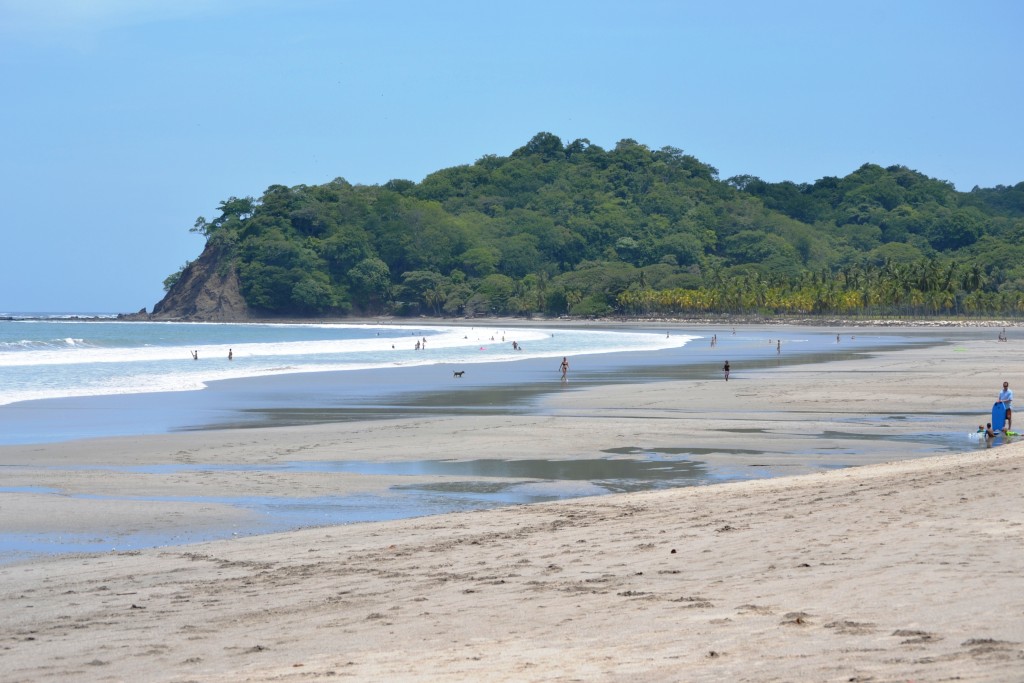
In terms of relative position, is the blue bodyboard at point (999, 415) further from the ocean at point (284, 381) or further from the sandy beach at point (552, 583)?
the ocean at point (284, 381)

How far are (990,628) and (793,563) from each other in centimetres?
231

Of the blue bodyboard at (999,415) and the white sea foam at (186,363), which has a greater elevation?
the blue bodyboard at (999,415)

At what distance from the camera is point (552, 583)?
8.27m

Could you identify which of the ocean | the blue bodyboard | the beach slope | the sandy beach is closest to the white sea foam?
the ocean

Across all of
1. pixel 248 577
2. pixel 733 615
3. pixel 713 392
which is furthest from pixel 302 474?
pixel 713 392

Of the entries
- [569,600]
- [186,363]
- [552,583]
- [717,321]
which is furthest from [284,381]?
[717,321]

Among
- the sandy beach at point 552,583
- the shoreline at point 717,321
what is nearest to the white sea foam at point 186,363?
the sandy beach at point 552,583

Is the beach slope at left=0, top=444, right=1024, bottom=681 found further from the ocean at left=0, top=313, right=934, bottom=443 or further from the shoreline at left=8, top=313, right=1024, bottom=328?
the shoreline at left=8, top=313, right=1024, bottom=328

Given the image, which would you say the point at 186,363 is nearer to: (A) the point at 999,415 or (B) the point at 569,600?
(A) the point at 999,415

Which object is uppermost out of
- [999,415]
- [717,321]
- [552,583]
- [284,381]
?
[717,321]

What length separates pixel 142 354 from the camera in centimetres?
6134

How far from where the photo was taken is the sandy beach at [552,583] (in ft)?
20.2

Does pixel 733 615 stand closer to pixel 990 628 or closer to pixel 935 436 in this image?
pixel 990 628

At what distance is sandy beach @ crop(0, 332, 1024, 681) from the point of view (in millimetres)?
6148
